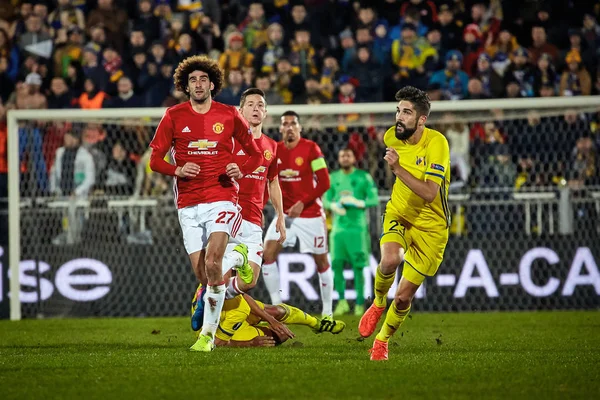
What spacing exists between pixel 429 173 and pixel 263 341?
7.54 feet

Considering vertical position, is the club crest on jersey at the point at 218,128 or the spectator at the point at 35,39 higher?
the spectator at the point at 35,39

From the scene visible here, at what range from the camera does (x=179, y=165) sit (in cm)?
807

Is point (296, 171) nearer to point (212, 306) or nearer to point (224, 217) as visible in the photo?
point (224, 217)

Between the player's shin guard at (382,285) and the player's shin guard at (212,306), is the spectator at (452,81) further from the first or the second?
the player's shin guard at (212,306)

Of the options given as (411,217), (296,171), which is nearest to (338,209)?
(296,171)

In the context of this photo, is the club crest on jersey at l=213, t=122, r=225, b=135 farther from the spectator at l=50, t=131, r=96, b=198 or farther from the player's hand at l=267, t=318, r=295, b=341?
the spectator at l=50, t=131, r=96, b=198

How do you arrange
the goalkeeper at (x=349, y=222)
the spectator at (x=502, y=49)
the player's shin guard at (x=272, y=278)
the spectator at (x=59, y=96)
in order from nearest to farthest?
1. the player's shin guard at (x=272, y=278)
2. the goalkeeper at (x=349, y=222)
3. the spectator at (x=59, y=96)
4. the spectator at (x=502, y=49)

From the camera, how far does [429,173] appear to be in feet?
23.6

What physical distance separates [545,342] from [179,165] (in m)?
3.77

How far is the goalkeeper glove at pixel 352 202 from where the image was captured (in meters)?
12.9

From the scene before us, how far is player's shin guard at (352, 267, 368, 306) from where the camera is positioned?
12883 millimetres

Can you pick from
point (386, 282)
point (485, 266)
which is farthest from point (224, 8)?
point (386, 282)

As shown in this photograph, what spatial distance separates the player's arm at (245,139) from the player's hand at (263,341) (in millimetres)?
1473

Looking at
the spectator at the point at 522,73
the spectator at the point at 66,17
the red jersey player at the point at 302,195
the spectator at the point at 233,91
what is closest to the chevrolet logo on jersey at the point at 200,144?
the red jersey player at the point at 302,195
